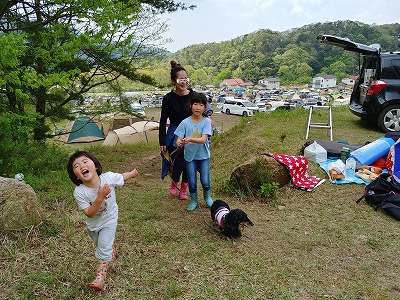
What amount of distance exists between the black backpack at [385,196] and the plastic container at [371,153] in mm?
818

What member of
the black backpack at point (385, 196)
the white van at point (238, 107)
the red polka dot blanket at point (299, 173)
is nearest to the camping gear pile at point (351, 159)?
the red polka dot blanket at point (299, 173)

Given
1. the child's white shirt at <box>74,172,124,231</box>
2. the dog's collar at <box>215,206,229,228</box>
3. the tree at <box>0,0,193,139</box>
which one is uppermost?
the tree at <box>0,0,193,139</box>

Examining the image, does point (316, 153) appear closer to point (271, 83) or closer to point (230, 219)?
point (230, 219)

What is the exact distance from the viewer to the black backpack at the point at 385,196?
364 cm

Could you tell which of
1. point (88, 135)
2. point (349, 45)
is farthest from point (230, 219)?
point (88, 135)

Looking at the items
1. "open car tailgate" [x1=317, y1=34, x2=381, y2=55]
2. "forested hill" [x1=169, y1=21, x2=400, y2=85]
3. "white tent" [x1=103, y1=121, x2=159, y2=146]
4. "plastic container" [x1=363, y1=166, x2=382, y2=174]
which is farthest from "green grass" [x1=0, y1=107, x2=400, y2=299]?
"forested hill" [x1=169, y1=21, x2=400, y2=85]

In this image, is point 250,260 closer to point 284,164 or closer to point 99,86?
point 284,164

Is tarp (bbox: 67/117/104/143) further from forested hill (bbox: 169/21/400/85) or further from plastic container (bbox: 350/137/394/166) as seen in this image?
forested hill (bbox: 169/21/400/85)

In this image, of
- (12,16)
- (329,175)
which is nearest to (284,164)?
(329,175)

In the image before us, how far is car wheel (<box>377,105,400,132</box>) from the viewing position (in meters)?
6.71

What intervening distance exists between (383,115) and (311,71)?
81043 mm

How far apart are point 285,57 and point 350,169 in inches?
3248

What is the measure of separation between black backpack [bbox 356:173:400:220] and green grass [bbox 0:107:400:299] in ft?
0.37

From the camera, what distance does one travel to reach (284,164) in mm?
4324
